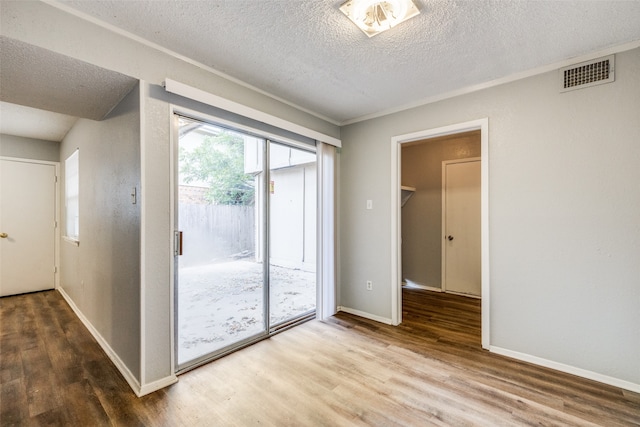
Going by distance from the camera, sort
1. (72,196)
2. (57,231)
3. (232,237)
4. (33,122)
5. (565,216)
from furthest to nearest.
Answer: (57,231) → (72,196) → (33,122) → (232,237) → (565,216)

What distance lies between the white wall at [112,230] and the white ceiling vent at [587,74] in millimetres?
3236

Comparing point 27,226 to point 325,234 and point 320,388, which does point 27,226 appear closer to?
point 325,234

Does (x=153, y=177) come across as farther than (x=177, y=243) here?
No

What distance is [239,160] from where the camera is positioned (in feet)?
8.81

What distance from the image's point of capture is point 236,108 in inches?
94.0

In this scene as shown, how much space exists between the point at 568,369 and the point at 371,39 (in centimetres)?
292

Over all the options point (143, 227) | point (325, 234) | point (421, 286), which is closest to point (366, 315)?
point (325, 234)

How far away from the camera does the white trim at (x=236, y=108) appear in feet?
6.63

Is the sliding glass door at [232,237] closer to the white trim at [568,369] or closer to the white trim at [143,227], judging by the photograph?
the white trim at [143,227]

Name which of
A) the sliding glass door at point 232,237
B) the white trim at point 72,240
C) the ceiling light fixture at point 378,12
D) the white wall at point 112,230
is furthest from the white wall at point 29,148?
the ceiling light fixture at point 378,12

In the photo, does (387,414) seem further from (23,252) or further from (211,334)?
(23,252)

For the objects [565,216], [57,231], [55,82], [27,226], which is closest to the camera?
[55,82]

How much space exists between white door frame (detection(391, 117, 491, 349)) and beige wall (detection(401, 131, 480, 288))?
1.82 meters

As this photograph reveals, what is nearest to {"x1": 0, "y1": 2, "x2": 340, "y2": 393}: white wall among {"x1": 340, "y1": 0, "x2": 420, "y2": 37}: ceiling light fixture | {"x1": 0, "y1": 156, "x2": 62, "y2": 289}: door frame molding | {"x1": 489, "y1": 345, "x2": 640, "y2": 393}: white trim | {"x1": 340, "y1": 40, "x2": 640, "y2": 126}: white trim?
{"x1": 340, "y1": 0, "x2": 420, "y2": 37}: ceiling light fixture
